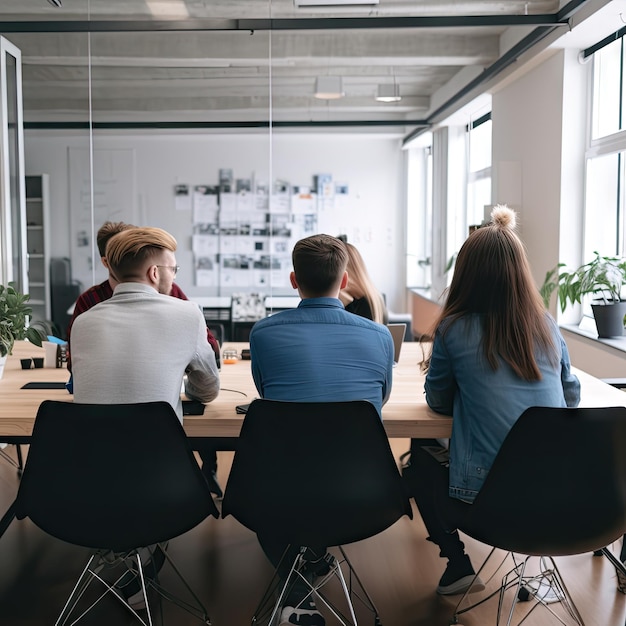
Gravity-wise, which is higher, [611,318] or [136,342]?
[136,342]

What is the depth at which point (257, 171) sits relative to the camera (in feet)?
16.2

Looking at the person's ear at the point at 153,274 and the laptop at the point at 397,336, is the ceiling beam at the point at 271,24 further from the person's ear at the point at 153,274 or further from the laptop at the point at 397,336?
the person's ear at the point at 153,274

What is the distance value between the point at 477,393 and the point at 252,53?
358cm

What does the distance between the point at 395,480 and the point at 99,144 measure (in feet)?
11.7

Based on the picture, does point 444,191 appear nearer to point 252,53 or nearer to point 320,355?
point 252,53

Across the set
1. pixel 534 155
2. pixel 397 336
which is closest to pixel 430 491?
pixel 397 336

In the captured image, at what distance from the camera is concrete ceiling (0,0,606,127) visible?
14.3 feet

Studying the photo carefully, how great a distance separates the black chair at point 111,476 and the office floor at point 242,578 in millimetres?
572

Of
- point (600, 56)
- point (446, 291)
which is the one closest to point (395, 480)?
point (446, 291)

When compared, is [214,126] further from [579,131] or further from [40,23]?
[579,131]

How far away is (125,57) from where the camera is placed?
482 centimetres

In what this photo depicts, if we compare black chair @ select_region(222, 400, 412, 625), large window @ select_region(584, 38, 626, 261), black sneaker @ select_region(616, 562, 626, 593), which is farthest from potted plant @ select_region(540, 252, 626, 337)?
black chair @ select_region(222, 400, 412, 625)

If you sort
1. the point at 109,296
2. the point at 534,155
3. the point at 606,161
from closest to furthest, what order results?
the point at 109,296 < the point at 606,161 < the point at 534,155

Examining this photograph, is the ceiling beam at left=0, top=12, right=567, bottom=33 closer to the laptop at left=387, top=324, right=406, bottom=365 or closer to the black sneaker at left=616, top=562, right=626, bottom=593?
the laptop at left=387, top=324, right=406, bottom=365
